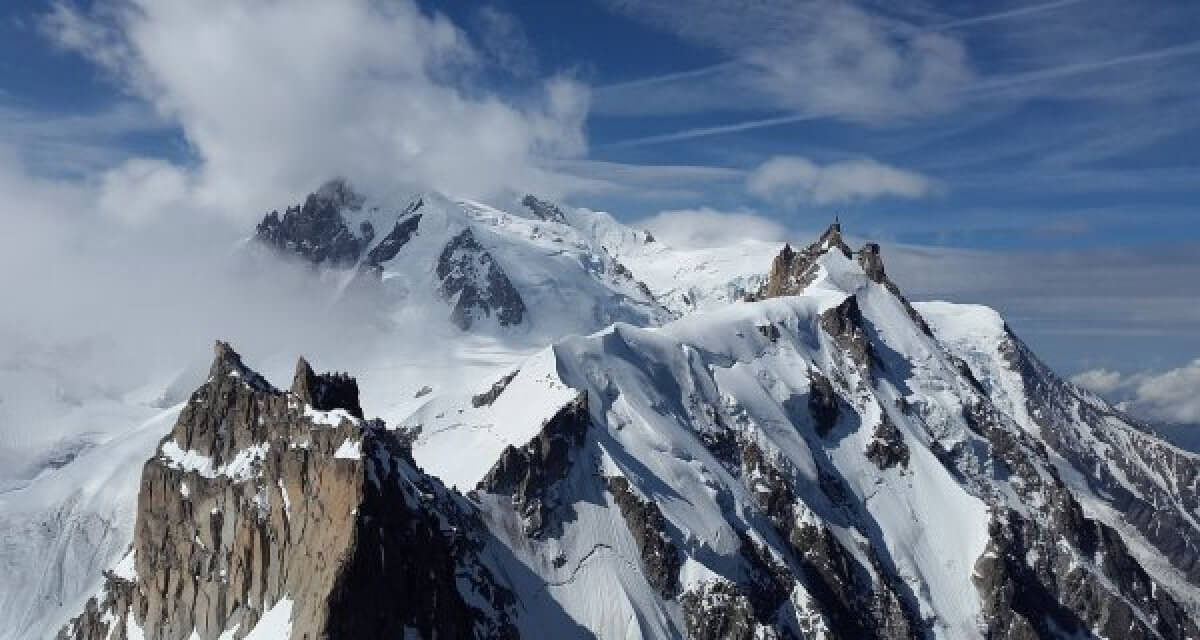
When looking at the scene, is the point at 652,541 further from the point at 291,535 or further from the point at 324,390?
the point at 291,535

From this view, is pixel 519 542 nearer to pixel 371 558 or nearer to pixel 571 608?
pixel 571 608

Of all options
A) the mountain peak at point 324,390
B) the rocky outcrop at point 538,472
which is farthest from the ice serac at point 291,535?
the rocky outcrop at point 538,472

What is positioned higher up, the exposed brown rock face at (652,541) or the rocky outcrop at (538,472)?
the rocky outcrop at (538,472)

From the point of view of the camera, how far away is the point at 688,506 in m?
195

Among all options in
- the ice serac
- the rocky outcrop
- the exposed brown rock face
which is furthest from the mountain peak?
the exposed brown rock face

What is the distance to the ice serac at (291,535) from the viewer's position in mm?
124312

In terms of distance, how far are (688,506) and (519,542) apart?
34.1 m

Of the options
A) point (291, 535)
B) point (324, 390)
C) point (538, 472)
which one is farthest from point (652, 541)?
point (291, 535)

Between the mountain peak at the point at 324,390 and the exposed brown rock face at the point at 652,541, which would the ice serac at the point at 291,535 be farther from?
the exposed brown rock face at the point at 652,541

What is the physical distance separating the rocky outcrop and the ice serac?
16.2 meters

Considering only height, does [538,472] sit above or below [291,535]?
above

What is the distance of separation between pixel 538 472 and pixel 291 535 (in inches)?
2252

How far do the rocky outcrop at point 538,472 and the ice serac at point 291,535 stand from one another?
16.2 m

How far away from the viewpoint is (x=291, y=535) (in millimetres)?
129625
